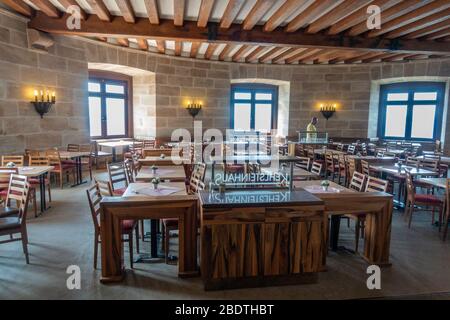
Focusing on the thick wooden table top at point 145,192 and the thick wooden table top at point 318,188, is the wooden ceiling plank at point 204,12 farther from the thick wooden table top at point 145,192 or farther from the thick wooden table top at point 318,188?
the thick wooden table top at point 318,188

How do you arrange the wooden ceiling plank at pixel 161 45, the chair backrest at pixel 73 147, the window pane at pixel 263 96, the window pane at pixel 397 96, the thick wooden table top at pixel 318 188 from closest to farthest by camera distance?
1. the thick wooden table top at pixel 318 188
2. the chair backrest at pixel 73 147
3. the wooden ceiling plank at pixel 161 45
4. the window pane at pixel 397 96
5. the window pane at pixel 263 96

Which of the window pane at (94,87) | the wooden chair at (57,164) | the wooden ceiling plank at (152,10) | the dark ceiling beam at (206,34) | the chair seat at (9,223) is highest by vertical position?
the wooden ceiling plank at (152,10)

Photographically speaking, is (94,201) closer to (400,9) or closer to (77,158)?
(77,158)

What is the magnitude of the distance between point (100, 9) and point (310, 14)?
3393 millimetres

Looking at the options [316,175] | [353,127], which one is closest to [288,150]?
[353,127]

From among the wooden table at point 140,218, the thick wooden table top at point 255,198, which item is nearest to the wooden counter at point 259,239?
the thick wooden table top at point 255,198

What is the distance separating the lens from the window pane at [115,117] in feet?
28.9

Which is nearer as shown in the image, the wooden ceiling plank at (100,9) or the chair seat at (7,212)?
the chair seat at (7,212)

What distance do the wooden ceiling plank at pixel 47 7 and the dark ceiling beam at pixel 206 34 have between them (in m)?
0.11

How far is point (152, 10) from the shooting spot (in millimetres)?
5277

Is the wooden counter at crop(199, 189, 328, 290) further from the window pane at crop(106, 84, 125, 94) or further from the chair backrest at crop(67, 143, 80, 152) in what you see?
the window pane at crop(106, 84, 125, 94)

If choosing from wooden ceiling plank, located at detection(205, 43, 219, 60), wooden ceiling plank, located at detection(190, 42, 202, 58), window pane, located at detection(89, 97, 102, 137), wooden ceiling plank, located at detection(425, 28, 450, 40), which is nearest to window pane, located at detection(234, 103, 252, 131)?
wooden ceiling plank, located at detection(205, 43, 219, 60)

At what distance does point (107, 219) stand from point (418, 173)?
428cm

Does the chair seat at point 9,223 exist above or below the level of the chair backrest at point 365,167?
below
